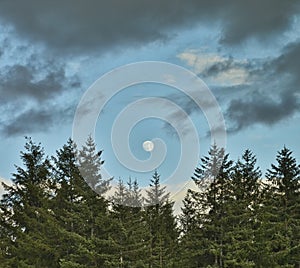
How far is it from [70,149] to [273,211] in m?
14.8

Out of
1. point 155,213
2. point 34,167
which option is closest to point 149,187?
point 155,213

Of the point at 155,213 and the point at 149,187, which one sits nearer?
the point at 155,213

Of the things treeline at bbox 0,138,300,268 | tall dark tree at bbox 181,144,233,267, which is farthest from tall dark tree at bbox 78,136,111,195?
tall dark tree at bbox 181,144,233,267

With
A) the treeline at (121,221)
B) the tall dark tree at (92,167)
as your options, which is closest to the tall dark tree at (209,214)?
the treeline at (121,221)

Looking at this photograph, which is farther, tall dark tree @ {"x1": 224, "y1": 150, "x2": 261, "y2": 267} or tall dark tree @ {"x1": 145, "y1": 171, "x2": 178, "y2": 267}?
tall dark tree @ {"x1": 145, "y1": 171, "x2": 178, "y2": 267}

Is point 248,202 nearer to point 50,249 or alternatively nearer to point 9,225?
point 50,249

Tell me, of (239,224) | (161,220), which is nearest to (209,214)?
(239,224)

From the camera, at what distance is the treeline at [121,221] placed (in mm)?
33656

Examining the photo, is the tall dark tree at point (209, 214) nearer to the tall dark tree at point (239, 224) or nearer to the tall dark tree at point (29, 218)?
the tall dark tree at point (239, 224)

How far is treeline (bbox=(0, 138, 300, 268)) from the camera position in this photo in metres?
33.7

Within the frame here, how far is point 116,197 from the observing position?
115 feet

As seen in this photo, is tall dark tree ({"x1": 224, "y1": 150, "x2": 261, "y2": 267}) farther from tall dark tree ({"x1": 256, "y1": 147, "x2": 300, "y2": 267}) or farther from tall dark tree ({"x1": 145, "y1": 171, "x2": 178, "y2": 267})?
tall dark tree ({"x1": 145, "y1": 171, "x2": 178, "y2": 267})

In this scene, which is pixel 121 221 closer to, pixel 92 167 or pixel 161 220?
pixel 92 167

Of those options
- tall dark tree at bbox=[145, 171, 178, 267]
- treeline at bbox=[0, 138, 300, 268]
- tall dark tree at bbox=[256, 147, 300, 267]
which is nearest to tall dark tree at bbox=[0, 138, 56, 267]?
treeline at bbox=[0, 138, 300, 268]
